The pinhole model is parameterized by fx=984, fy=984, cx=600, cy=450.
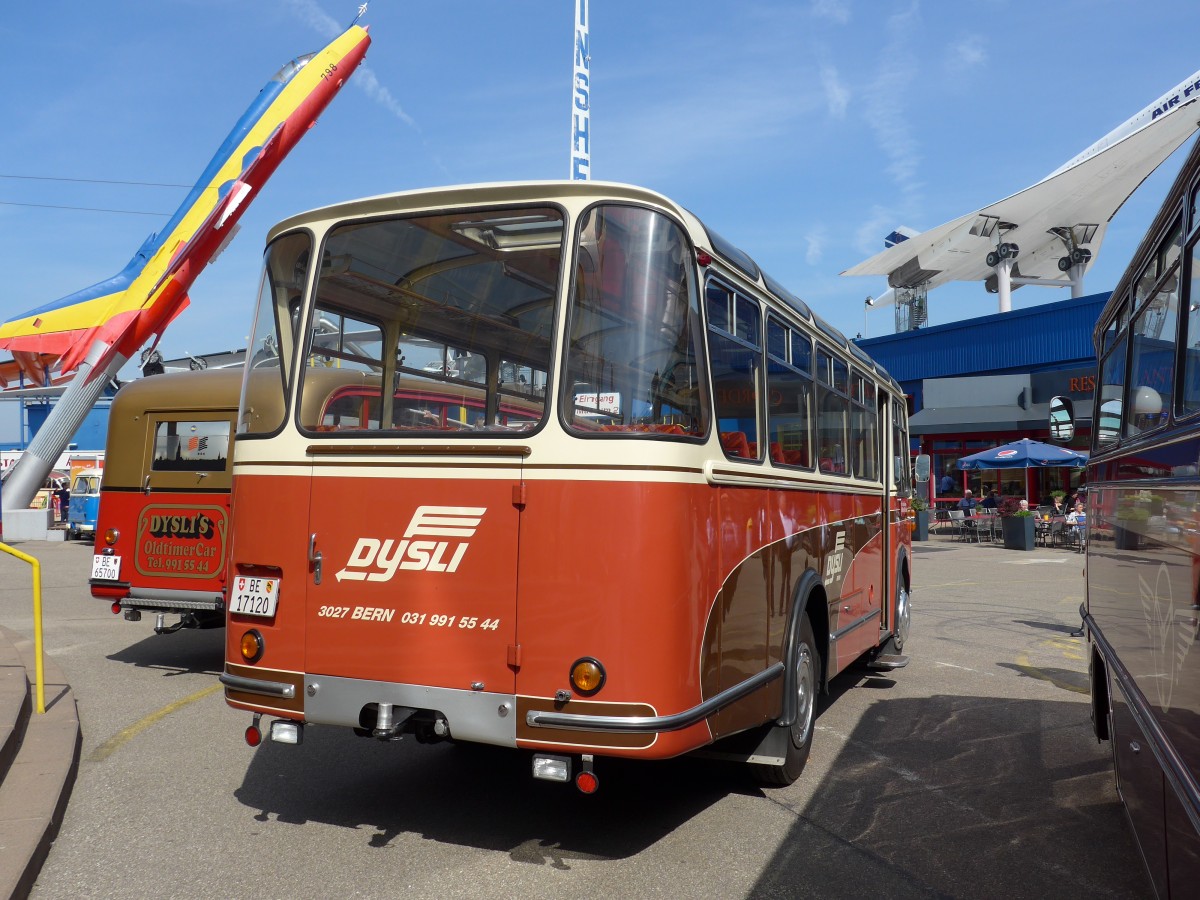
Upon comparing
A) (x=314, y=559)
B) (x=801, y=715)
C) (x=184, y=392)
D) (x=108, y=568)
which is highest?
(x=184, y=392)

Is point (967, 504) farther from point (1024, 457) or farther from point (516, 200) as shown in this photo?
point (516, 200)

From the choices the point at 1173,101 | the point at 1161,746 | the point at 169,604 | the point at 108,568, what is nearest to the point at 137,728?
the point at 169,604

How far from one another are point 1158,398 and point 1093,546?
77.8 inches

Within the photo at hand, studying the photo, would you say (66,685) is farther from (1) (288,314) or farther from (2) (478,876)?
(2) (478,876)

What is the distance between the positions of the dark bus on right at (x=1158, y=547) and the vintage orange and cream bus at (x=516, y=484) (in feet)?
5.15

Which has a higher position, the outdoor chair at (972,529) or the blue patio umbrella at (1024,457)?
the blue patio umbrella at (1024,457)

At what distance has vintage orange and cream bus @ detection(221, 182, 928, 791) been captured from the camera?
3998 mm

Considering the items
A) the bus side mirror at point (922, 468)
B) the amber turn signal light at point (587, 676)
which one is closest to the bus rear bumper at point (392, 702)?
the amber turn signal light at point (587, 676)

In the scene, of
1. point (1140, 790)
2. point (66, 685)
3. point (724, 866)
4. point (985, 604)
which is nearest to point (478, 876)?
point (724, 866)

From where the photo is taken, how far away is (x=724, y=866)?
14.1ft

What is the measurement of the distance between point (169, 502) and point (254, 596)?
4671 millimetres

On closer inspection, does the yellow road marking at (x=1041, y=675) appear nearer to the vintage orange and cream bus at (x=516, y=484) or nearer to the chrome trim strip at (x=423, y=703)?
the vintage orange and cream bus at (x=516, y=484)

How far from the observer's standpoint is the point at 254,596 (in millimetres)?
4652

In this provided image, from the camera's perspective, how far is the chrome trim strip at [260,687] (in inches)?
178
